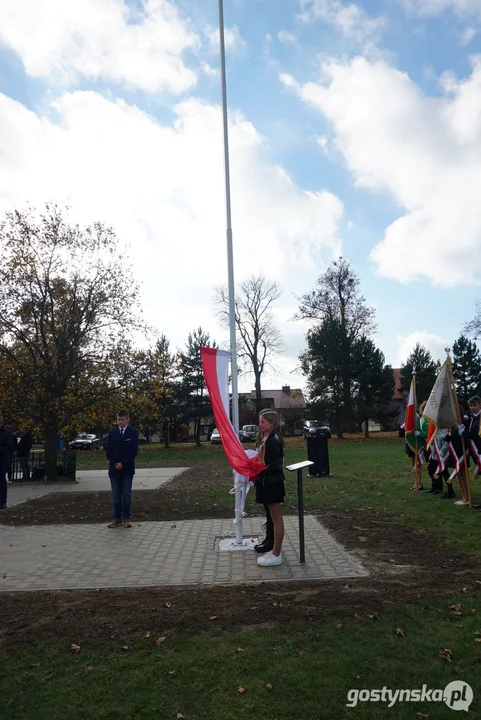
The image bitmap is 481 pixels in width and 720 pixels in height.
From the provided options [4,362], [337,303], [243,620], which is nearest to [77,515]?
[243,620]

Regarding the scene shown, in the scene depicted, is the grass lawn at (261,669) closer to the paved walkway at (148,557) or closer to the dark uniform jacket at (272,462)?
the paved walkway at (148,557)

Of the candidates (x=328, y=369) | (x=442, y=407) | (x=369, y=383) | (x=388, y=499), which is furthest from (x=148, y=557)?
(x=369, y=383)

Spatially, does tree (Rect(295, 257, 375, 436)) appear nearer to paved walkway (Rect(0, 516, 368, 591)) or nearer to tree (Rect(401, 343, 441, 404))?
tree (Rect(401, 343, 441, 404))

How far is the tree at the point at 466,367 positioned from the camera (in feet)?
161

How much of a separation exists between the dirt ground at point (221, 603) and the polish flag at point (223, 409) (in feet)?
4.46

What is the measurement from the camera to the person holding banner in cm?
628

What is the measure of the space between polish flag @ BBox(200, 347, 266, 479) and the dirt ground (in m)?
1.36

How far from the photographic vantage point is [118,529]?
9.04 meters

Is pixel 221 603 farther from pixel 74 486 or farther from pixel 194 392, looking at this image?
pixel 194 392

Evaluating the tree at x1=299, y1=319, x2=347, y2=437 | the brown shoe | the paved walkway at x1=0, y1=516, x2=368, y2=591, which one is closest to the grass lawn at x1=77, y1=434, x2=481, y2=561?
the paved walkway at x1=0, y1=516, x2=368, y2=591

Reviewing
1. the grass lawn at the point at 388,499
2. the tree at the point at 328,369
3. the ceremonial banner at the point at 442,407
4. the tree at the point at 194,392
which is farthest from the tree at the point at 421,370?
the ceremonial banner at the point at 442,407

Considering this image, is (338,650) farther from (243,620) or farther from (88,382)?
(88,382)

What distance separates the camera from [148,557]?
707 centimetres

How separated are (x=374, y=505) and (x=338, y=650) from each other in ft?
23.2
